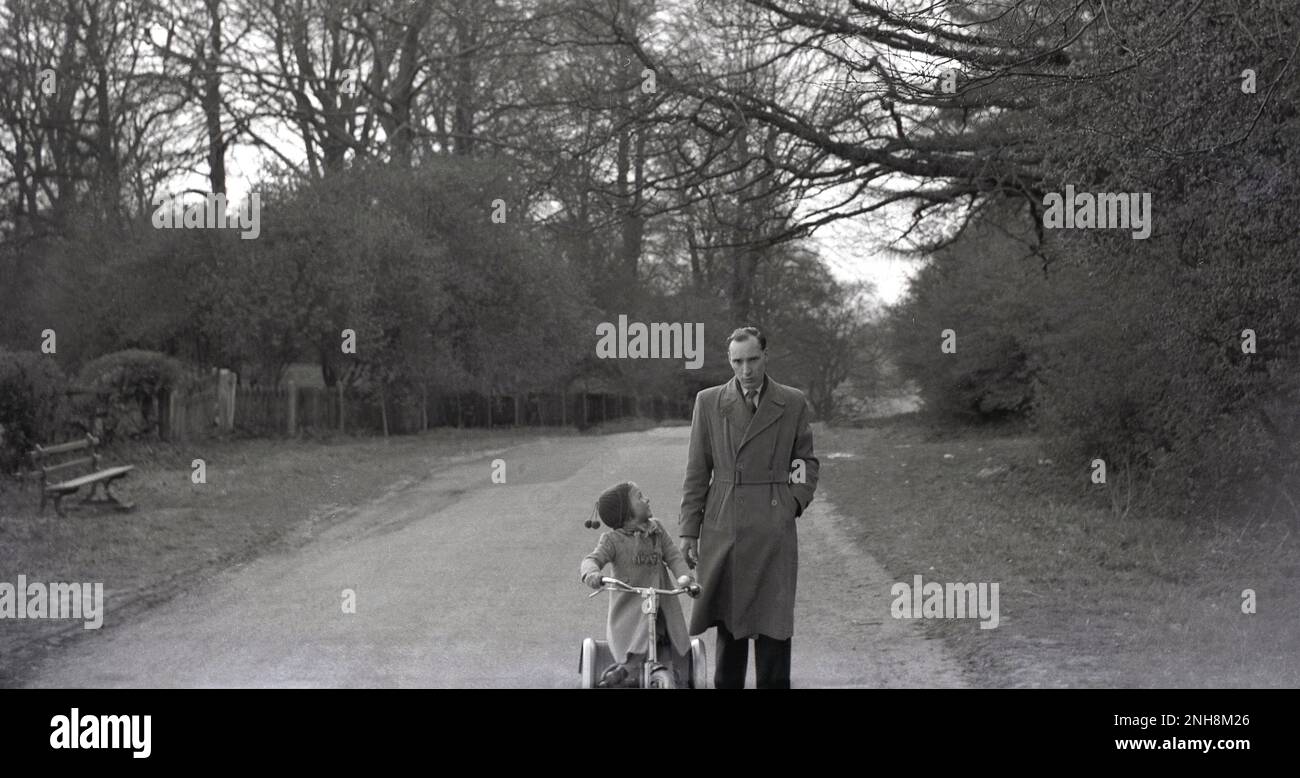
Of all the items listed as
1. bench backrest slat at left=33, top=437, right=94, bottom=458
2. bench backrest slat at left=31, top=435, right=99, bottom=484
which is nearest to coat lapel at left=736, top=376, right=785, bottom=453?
bench backrest slat at left=31, top=435, right=99, bottom=484

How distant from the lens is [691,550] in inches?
256

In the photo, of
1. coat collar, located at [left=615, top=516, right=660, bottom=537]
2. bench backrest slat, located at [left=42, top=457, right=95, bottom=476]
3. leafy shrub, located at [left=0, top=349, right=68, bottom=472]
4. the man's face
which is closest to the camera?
the man's face

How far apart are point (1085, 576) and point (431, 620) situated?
5.76 m

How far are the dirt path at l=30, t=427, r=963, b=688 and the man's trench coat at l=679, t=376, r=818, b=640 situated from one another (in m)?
1.62

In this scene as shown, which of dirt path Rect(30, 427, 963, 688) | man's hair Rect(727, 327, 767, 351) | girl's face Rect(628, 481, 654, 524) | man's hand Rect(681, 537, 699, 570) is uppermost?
man's hair Rect(727, 327, 767, 351)

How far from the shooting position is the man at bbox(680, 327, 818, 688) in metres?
6.27

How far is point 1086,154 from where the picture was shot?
1239 centimetres

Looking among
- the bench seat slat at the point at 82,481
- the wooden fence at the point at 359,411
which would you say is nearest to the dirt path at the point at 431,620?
the bench seat slat at the point at 82,481

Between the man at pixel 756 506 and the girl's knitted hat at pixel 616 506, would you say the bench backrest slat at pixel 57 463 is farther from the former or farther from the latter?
the man at pixel 756 506

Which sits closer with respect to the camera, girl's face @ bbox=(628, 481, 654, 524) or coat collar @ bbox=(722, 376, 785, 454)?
coat collar @ bbox=(722, 376, 785, 454)

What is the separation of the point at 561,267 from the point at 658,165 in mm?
19804

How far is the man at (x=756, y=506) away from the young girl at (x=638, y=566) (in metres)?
0.21

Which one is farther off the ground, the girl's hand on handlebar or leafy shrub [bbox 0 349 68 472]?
leafy shrub [bbox 0 349 68 472]

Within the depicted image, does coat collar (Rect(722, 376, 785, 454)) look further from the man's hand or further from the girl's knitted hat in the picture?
the girl's knitted hat
